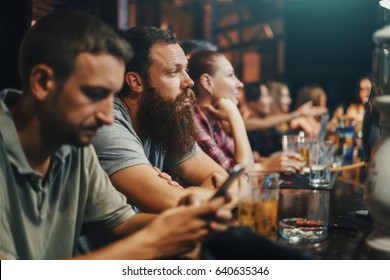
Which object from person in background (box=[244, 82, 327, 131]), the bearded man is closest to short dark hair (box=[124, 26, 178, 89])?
the bearded man

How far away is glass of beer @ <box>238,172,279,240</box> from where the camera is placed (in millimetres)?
1345

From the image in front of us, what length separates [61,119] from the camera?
1.15 m

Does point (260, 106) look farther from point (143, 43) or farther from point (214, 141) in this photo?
point (143, 43)

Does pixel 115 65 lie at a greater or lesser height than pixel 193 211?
greater

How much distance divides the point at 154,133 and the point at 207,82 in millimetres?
860

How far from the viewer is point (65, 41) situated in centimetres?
111

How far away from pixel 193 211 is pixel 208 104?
6.17 feet

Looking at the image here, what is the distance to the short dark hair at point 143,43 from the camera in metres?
1.98

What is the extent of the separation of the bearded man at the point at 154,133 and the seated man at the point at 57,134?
0.41 metres

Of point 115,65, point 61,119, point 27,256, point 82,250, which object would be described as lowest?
point 82,250

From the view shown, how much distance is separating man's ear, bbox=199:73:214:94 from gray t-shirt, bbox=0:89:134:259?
4.76ft

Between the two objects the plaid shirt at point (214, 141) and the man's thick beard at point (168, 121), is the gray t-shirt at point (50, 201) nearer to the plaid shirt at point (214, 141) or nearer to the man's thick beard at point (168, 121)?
the man's thick beard at point (168, 121)
